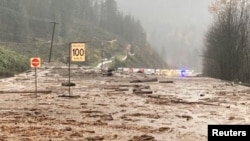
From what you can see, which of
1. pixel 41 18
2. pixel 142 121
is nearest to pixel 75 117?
pixel 142 121

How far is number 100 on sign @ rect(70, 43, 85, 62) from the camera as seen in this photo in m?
Answer: 27.3

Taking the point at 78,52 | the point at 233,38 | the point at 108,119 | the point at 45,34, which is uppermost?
the point at 45,34

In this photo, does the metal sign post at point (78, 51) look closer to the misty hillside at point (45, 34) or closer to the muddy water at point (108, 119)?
the muddy water at point (108, 119)

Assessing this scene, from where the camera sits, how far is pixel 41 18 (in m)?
174

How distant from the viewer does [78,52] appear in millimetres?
27562

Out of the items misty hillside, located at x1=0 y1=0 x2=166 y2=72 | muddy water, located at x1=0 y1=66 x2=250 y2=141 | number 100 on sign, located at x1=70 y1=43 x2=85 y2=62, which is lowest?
muddy water, located at x1=0 y1=66 x2=250 y2=141

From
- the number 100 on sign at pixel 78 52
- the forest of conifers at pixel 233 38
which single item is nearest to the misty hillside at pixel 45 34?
the forest of conifers at pixel 233 38

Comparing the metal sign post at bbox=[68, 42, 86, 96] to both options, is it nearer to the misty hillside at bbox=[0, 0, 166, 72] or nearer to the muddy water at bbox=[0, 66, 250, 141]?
the muddy water at bbox=[0, 66, 250, 141]

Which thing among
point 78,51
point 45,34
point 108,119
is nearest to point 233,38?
point 78,51

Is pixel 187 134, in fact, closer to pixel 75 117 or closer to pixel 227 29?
pixel 75 117

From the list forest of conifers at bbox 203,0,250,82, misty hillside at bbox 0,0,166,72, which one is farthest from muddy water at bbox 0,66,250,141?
misty hillside at bbox 0,0,166,72

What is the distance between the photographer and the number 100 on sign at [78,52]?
27.3 meters

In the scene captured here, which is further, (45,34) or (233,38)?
(45,34)

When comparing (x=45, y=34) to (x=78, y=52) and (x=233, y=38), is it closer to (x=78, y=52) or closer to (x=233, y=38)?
(x=233, y=38)
